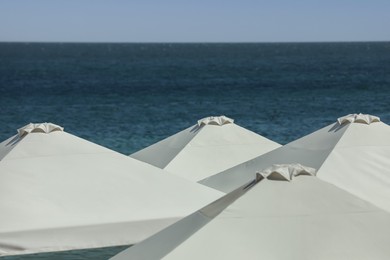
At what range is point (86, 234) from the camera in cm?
813

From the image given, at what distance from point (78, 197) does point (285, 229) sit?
3.11m

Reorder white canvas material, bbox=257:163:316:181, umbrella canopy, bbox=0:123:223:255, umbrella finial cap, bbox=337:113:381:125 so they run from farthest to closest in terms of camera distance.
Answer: umbrella finial cap, bbox=337:113:381:125 → umbrella canopy, bbox=0:123:223:255 → white canvas material, bbox=257:163:316:181

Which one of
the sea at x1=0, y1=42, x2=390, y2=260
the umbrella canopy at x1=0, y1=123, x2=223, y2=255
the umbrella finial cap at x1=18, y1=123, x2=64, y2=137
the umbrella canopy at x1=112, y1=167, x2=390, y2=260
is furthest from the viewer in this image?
the sea at x1=0, y1=42, x2=390, y2=260

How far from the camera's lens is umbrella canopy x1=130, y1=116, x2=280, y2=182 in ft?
42.2

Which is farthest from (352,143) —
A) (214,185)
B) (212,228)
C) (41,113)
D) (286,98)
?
(286,98)

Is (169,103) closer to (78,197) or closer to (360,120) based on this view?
(360,120)

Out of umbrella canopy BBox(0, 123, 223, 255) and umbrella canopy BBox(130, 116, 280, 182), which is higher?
umbrella canopy BBox(130, 116, 280, 182)

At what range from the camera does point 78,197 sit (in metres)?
8.52

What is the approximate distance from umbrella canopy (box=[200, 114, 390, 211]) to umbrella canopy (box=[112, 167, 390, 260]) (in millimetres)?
3262

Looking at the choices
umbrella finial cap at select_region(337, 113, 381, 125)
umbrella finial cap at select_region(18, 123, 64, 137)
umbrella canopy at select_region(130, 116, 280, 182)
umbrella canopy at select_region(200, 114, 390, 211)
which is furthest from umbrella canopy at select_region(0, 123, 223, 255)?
umbrella canopy at select_region(130, 116, 280, 182)

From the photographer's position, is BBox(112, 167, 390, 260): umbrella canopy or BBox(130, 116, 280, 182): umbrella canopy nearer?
BBox(112, 167, 390, 260): umbrella canopy

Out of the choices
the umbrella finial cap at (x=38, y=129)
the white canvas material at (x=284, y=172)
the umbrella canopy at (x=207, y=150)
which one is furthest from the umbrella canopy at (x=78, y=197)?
the umbrella canopy at (x=207, y=150)

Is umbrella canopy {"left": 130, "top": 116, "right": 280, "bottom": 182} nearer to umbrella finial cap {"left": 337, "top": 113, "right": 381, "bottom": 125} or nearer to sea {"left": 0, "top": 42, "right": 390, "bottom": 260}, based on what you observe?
umbrella finial cap {"left": 337, "top": 113, "right": 381, "bottom": 125}

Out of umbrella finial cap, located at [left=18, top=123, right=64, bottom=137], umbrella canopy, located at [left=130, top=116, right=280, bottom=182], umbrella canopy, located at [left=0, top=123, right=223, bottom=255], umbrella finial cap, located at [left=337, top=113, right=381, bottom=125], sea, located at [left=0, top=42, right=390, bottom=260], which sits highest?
sea, located at [left=0, top=42, right=390, bottom=260]
